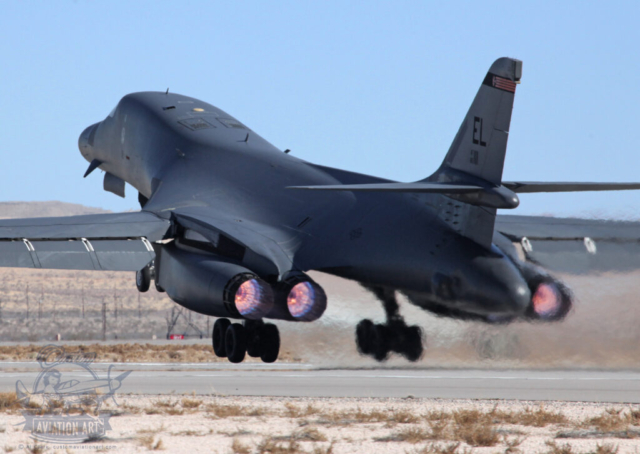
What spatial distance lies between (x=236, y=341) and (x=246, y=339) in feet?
0.77

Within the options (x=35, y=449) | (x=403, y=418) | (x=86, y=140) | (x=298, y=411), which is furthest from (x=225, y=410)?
(x=86, y=140)

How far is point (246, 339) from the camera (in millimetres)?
19812

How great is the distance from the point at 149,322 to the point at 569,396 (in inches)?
2103

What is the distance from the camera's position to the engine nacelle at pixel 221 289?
17328 millimetres

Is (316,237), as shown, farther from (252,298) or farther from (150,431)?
(150,431)

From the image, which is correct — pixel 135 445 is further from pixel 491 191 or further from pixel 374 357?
pixel 491 191

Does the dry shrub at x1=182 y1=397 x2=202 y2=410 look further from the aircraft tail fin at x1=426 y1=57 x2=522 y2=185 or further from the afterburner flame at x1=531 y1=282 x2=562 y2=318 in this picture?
the aircraft tail fin at x1=426 y1=57 x2=522 y2=185

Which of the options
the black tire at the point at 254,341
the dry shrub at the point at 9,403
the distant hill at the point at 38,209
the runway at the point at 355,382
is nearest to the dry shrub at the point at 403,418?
the black tire at the point at 254,341

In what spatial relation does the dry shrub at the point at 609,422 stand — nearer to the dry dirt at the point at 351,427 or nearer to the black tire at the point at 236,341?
the dry dirt at the point at 351,427

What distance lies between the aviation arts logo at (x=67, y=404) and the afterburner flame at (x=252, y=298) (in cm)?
575

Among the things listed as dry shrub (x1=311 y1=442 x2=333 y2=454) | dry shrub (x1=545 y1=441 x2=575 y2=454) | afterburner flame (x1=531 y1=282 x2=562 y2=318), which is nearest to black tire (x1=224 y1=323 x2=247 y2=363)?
dry shrub (x1=311 y1=442 x2=333 y2=454)

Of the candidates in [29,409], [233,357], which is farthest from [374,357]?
[29,409]

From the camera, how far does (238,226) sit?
19.9 metres

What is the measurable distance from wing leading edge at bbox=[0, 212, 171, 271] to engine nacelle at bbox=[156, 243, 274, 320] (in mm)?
1353
